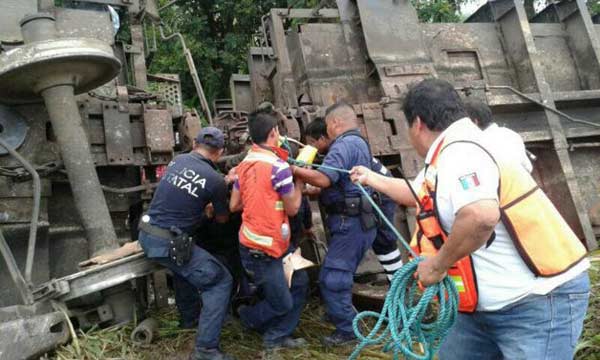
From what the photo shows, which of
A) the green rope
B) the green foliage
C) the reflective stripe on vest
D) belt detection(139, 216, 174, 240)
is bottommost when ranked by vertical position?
the green rope

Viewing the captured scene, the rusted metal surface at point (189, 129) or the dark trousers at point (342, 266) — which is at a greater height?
the rusted metal surface at point (189, 129)

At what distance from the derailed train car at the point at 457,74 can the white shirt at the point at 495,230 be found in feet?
10.2

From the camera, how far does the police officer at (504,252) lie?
1766 mm

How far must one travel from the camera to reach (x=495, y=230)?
1881 mm

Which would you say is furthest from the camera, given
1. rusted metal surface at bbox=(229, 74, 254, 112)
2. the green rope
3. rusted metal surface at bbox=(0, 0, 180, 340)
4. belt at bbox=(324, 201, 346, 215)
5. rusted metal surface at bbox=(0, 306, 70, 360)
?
rusted metal surface at bbox=(229, 74, 254, 112)

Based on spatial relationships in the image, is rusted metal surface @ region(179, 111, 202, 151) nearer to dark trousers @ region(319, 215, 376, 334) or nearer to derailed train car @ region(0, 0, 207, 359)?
derailed train car @ region(0, 0, 207, 359)

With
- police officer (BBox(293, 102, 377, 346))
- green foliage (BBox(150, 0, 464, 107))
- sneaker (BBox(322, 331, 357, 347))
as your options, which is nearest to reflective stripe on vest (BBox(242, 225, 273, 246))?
police officer (BBox(293, 102, 377, 346))

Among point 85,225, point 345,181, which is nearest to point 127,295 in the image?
point 85,225

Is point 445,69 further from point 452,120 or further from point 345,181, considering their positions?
point 452,120

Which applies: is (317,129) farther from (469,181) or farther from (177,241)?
(469,181)

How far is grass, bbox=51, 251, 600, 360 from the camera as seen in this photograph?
3.55m

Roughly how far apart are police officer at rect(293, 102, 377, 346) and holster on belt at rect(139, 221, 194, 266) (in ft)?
2.92

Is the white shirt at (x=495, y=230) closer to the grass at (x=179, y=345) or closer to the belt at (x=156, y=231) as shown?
the grass at (x=179, y=345)

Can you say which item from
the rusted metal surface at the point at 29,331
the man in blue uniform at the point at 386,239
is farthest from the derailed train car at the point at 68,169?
the man in blue uniform at the point at 386,239
